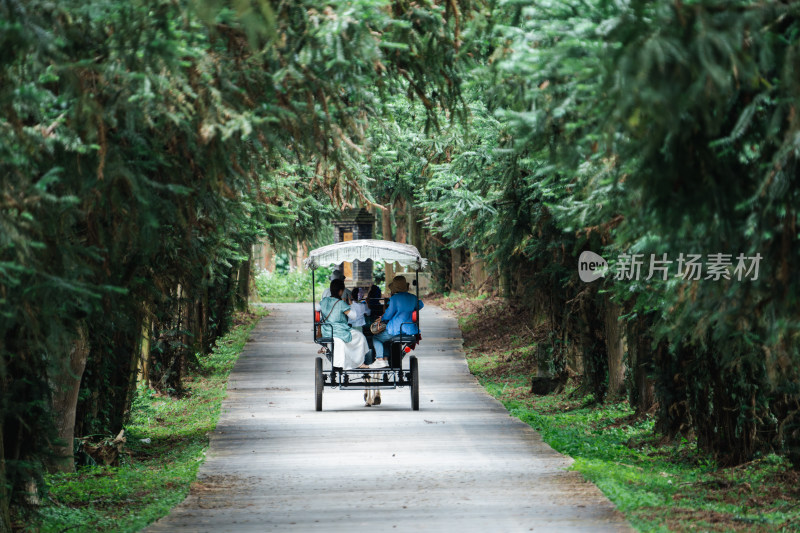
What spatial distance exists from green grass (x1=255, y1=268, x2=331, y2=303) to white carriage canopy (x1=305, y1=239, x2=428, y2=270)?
28.2 meters

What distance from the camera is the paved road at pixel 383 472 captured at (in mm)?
9758

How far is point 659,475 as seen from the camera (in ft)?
41.9

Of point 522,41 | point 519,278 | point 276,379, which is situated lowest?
Result: point 276,379

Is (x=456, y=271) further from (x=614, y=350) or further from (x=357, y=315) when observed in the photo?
(x=357, y=315)

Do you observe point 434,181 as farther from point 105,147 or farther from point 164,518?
point 105,147

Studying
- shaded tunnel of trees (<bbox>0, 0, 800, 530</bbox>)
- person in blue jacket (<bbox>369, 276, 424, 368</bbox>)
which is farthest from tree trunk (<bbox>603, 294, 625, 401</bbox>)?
shaded tunnel of trees (<bbox>0, 0, 800, 530</bbox>)

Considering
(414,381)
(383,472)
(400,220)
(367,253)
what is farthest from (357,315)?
(400,220)

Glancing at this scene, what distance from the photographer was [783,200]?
6.75 metres

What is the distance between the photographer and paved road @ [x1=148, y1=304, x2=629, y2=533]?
384 inches

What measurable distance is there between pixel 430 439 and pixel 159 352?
8.64 metres

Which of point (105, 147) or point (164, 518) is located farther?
point (164, 518)

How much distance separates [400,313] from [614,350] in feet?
12.8

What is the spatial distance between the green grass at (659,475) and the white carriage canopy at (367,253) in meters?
3.15

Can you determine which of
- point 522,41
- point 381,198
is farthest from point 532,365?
point 522,41
